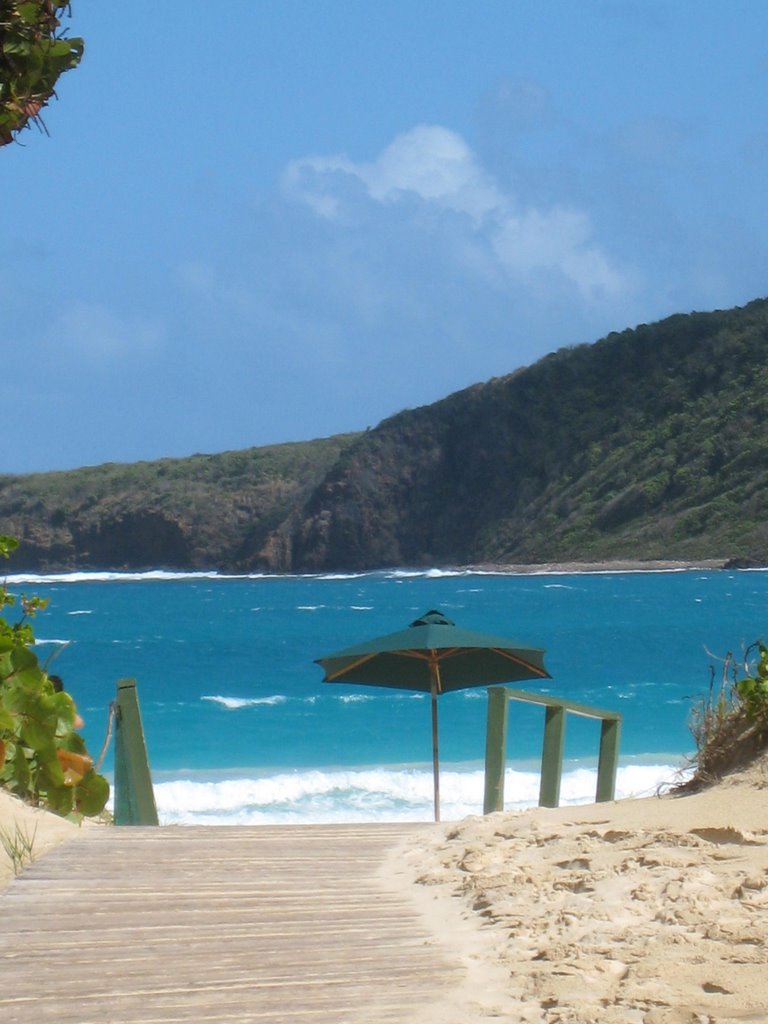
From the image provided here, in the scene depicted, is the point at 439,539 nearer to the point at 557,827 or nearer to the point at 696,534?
the point at 696,534

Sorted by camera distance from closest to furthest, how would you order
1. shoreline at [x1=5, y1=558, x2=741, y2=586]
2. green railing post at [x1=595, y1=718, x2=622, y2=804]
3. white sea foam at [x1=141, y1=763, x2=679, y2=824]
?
green railing post at [x1=595, y1=718, x2=622, y2=804]
white sea foam at [x1=141, y1=763, x2=679, y2=824]
shoreline at [x1=5, y1=558, x2=741, y2=586]

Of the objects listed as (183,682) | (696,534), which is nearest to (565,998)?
(183,682)

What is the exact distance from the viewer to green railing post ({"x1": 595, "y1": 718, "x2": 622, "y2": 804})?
920cm

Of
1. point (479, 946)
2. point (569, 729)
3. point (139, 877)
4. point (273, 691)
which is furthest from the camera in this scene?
point (273, 691)

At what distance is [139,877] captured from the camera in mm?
5508

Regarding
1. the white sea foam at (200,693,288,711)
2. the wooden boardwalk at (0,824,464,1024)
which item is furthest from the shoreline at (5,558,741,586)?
the wooden boardwalk at (0,824,464,1024)

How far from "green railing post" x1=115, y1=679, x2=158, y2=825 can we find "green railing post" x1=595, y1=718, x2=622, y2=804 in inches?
109

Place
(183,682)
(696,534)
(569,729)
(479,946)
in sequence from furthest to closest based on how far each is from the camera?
(696,534) < (183,682) < (569,729) < (479,946)

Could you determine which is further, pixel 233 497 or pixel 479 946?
pixel 233 497

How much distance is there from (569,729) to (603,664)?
16.1 metres

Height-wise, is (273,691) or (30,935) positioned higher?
(30,935)

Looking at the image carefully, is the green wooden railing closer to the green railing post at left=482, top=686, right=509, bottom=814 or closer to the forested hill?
the green railing post at left=482, top=686, right=509, bottom=814

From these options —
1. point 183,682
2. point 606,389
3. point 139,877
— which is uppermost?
point 606,389

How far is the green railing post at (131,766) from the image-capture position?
27.5ft
